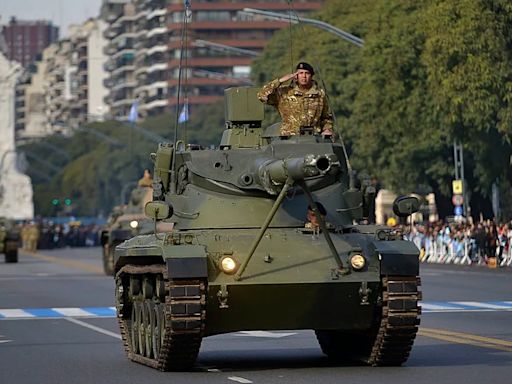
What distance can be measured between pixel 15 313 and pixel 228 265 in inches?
555

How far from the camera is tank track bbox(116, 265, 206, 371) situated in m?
16.8

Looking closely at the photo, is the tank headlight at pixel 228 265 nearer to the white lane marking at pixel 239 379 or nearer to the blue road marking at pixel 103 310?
the white lane marking at pixel 239 379

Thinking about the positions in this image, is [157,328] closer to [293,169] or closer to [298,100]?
[293,169]

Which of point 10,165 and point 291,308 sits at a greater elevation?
point 10,165

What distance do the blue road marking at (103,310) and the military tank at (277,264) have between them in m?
9.90

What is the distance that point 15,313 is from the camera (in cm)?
3052

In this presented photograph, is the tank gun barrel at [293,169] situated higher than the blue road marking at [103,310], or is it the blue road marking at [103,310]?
the tank gun barrel at [293,169]

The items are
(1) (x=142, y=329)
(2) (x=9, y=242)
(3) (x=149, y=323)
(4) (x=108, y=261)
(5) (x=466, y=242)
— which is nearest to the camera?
(3) (x=149, y=323)

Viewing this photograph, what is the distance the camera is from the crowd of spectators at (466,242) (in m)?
54.6

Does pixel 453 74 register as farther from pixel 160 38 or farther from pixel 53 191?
pixel 160 38

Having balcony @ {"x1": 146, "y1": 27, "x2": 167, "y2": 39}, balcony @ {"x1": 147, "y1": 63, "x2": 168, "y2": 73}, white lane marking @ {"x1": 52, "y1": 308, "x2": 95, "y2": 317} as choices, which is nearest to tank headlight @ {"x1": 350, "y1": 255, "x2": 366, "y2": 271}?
white lane marking @ {"x1": 52, "y1": 308, "x2": 95, "y2": 317}

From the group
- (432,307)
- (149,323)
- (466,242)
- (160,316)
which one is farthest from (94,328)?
(466,242)

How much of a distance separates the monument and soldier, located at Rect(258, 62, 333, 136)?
125440 millimetres

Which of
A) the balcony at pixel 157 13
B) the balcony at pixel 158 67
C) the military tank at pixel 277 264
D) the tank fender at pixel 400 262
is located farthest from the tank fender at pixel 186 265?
the balcony at pixel 158 67
